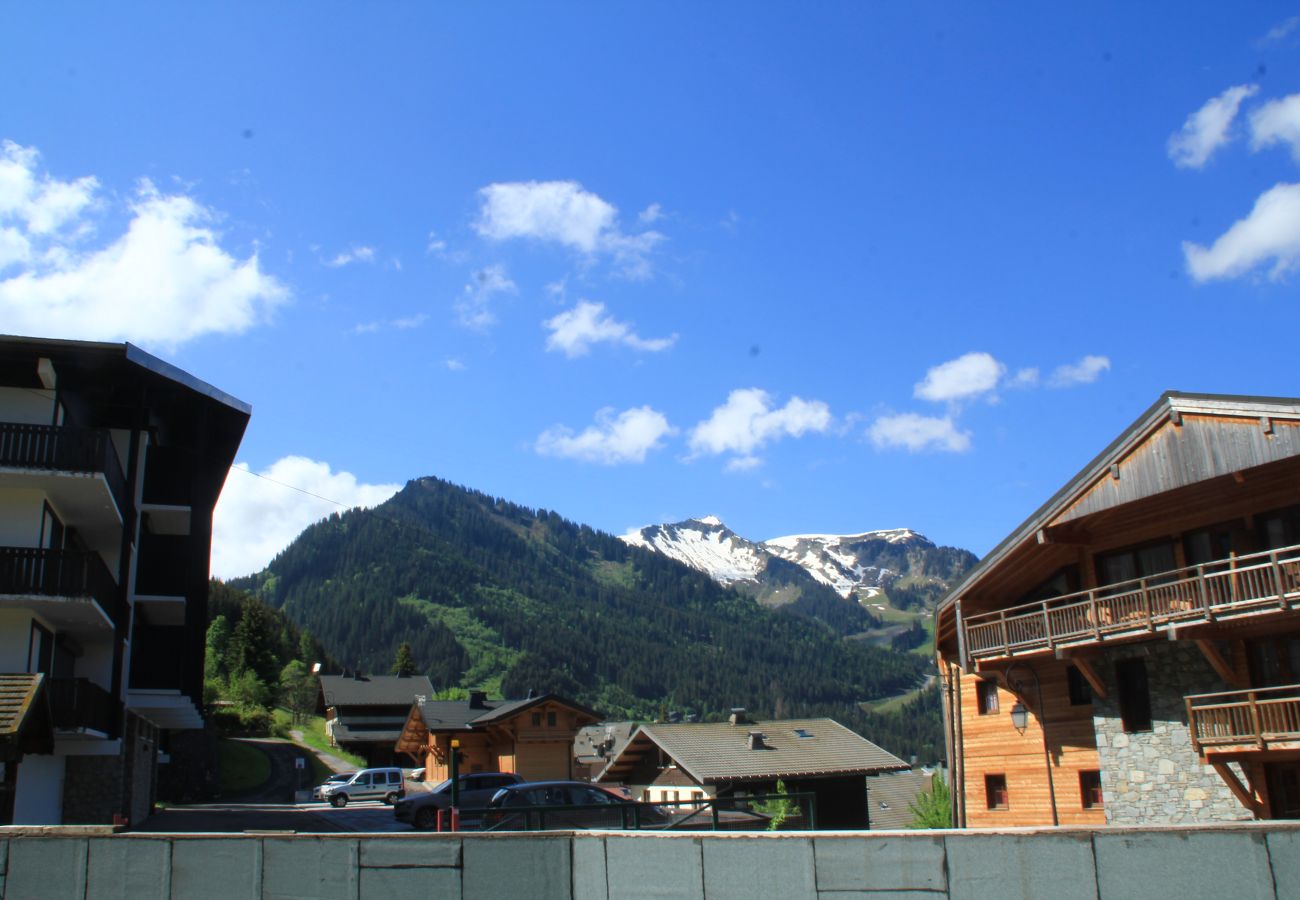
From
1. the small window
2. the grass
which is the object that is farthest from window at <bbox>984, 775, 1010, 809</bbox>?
the grass

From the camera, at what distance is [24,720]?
62.5 ft

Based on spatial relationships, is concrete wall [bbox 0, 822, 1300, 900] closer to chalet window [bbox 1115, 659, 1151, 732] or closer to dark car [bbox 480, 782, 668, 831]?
dark car [bbox 480, 782, 668, 831]

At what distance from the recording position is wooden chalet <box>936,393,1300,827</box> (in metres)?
23.4

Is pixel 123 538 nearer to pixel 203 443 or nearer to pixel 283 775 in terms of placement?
pixel 203 443

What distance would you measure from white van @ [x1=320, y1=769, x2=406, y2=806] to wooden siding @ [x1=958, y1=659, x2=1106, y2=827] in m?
23.7

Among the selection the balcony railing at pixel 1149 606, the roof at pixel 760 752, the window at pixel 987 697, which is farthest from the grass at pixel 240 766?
the balcony railing at pixel 1149 606

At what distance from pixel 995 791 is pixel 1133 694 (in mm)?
6140

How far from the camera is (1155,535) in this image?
27266mm

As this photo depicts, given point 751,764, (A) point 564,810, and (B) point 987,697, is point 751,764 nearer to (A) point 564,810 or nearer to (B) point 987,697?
(B) point 987,697

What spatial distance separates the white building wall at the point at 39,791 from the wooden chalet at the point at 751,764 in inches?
992

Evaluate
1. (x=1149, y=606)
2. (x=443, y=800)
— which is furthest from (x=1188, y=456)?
(x=443, y=800)

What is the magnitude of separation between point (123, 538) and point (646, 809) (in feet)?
56.3

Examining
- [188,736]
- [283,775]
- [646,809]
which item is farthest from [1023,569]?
[283,775]

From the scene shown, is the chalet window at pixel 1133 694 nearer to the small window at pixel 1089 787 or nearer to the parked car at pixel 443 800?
the small window at pixel 1089 787
